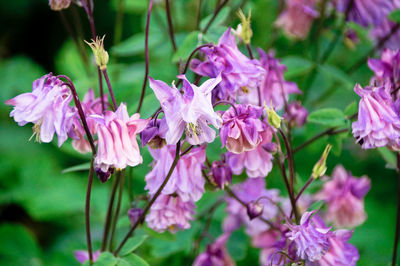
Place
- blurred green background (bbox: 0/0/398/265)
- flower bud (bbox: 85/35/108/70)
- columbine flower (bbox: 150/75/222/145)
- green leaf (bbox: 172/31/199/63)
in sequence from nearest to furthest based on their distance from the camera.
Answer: columbine flower (bbox: 150/75/222/145) < flower bud (bbox: 85/35/108/70) < green leaf (bbox: 172/31/199/63) < blurred green background (bbox: 0/0/398/265)

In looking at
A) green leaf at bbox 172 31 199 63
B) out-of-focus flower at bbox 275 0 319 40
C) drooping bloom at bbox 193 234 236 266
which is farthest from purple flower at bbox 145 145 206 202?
out-of-focus flower at bbox 275 0 319 40

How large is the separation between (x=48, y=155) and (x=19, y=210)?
41cm

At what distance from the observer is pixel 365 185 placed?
159cm

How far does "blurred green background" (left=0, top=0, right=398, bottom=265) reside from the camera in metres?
1.78

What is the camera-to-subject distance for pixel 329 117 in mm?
1361

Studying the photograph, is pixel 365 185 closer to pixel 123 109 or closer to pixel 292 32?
pixel 292 32

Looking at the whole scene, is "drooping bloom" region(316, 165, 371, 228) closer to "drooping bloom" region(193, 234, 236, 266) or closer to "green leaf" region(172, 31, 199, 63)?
"drooping bloom" region(193, 234, 236, 266)

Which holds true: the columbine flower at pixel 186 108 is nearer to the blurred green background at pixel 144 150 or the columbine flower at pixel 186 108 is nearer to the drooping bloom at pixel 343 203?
the blurred green background at pixel 144 150

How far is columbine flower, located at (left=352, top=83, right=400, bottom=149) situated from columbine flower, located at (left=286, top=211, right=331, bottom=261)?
0.68 feet

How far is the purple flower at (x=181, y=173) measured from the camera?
1201mm

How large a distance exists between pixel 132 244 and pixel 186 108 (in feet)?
1.48

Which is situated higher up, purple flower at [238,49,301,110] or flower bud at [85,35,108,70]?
flower bud at [85,35,108,70]

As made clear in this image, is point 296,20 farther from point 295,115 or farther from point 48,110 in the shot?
point 48,110

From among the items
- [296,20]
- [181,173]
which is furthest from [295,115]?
[296,20]
